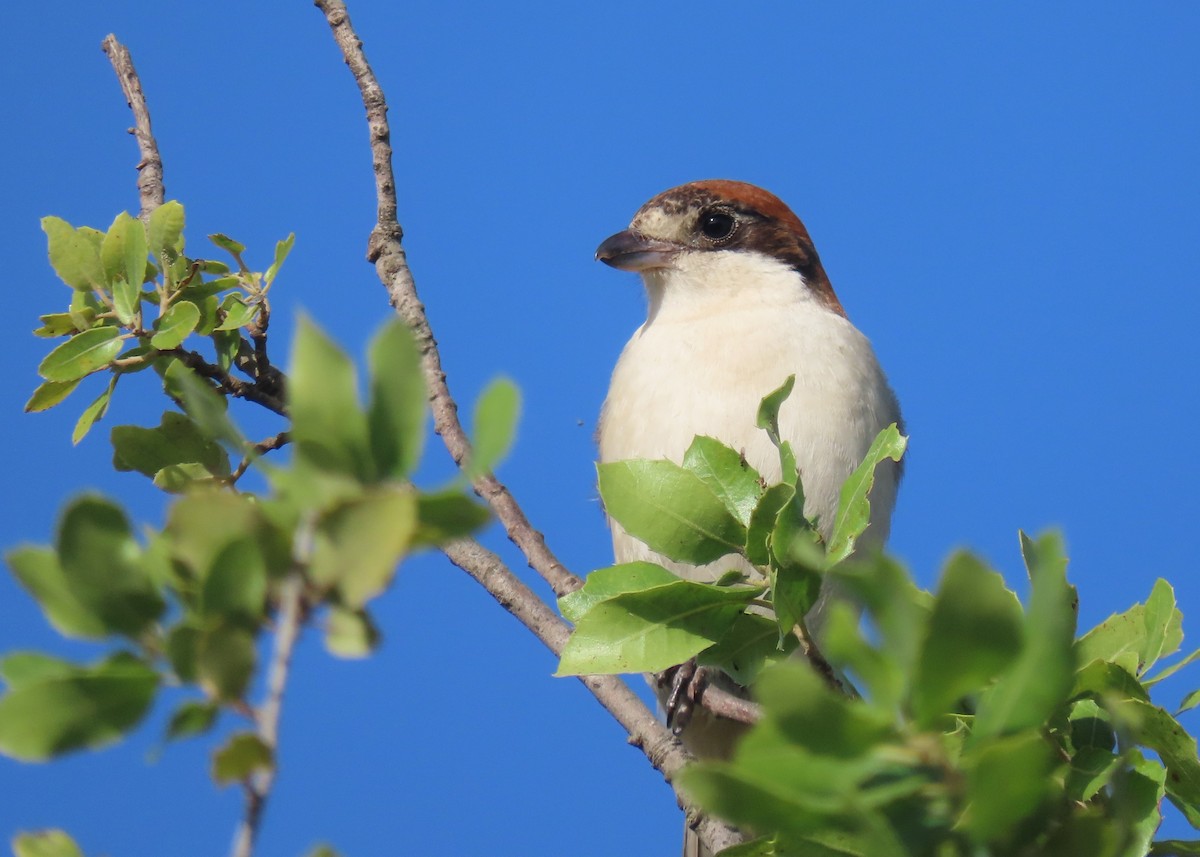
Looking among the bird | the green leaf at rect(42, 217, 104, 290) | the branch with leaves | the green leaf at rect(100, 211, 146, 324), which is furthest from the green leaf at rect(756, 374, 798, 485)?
the bird

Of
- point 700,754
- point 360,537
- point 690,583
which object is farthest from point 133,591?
point 700,754

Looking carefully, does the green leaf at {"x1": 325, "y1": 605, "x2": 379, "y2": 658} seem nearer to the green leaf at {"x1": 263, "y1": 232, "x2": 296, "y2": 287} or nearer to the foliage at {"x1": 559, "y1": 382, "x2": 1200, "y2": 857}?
the foliage at {"x1": 559, "y1": 382, "x2": 1200, "y2": 857}

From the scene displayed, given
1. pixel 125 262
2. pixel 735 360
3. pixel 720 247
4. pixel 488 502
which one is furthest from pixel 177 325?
pixel 720 247

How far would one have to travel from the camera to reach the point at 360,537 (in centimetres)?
74

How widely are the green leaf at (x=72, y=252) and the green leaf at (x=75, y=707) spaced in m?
1.93

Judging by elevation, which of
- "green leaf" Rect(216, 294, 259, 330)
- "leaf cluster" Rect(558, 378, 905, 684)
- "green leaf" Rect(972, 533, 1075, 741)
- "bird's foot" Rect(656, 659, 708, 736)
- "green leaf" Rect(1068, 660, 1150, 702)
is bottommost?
"green leaf" Rect(972, 533, 1075, 741)

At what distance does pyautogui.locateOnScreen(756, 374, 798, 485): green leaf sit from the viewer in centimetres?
166

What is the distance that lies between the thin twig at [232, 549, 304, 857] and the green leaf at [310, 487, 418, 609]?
0.02 metres

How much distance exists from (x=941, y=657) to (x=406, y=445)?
34cm

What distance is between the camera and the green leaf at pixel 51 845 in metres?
0.96

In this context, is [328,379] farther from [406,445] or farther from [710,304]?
[710,304]

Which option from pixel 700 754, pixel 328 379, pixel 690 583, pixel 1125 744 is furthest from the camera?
pixel 700 754

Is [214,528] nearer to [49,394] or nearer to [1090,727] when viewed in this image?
[1090,727]

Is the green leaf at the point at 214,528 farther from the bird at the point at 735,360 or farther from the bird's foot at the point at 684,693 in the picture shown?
the bird at the point at 735,360
